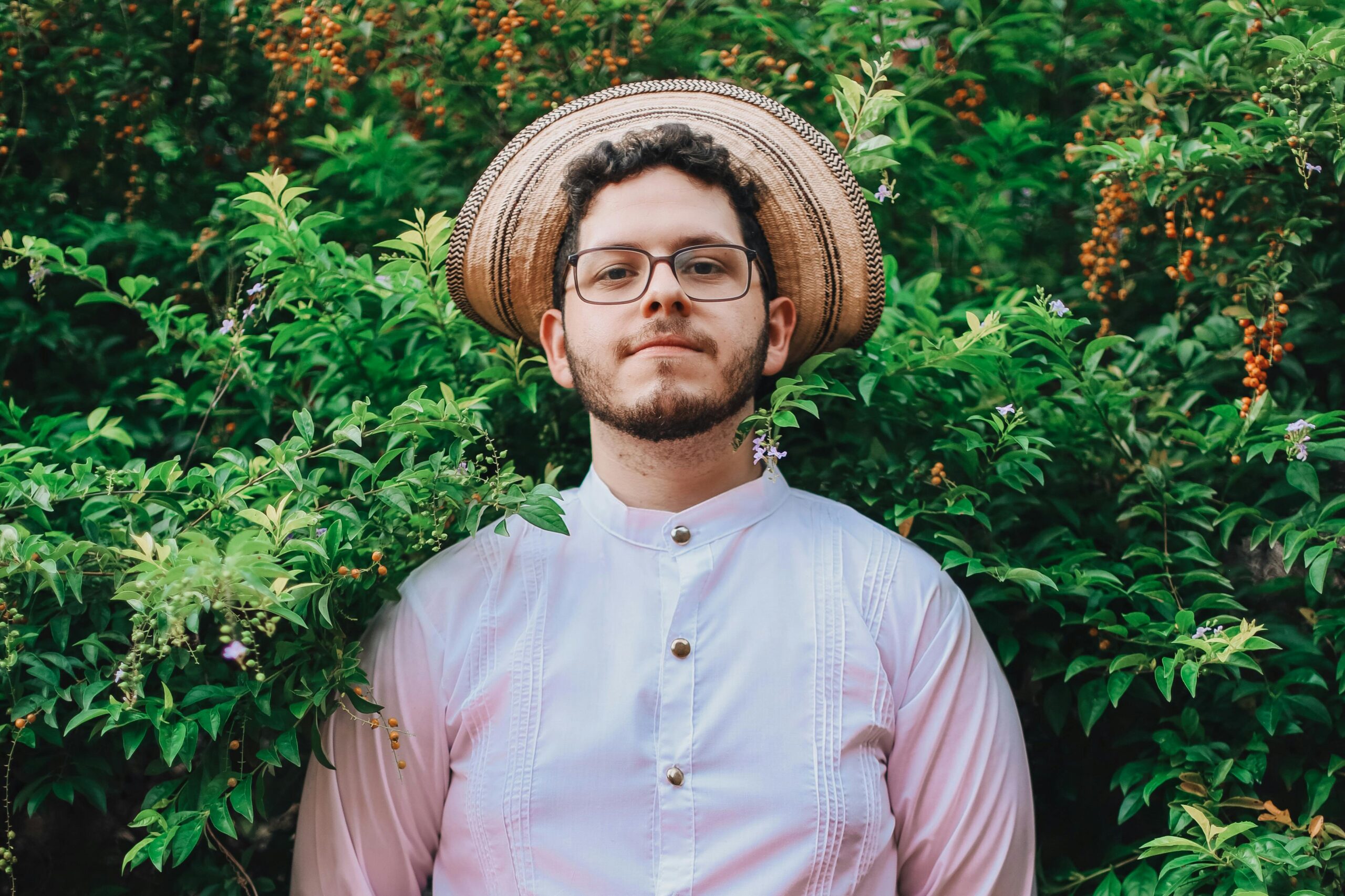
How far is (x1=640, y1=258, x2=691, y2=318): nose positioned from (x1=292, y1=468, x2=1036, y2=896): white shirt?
36 centimetres

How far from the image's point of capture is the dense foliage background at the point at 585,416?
1.90 m

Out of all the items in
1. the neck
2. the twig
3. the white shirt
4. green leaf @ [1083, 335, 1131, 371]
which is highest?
green leaf @ [1083, 335, 1131, 371]

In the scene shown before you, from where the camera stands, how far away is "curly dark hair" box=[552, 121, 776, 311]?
2.05 meters

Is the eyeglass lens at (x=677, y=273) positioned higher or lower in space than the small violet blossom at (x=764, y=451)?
higher

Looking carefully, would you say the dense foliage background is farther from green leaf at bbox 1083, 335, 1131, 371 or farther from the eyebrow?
the eyebrow

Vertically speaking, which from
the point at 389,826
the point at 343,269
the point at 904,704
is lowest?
the point at 389,826

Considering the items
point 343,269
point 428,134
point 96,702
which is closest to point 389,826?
point 96,702

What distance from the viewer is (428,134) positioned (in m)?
2.97

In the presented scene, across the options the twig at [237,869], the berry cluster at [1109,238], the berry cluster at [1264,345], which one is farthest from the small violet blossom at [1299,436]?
the twig at [237,869]

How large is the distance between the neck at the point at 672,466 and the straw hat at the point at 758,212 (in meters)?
0.32

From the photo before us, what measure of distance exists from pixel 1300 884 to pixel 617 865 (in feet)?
3.69

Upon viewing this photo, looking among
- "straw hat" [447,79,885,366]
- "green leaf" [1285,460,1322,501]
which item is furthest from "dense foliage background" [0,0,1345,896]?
"straw hat" [447,79,885,366]

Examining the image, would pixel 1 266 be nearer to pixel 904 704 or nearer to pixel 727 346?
pixel 727 346

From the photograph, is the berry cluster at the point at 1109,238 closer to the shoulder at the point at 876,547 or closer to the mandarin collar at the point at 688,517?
the shoulder at the point at 876,547
